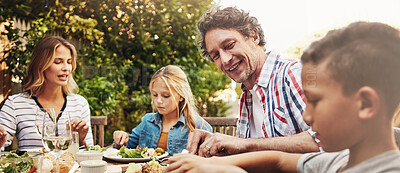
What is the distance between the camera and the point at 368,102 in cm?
51

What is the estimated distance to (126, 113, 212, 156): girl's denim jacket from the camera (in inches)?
106

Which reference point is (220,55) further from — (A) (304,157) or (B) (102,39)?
(B) (102,39)

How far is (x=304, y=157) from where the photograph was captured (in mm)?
882

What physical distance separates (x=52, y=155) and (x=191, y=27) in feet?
11.8

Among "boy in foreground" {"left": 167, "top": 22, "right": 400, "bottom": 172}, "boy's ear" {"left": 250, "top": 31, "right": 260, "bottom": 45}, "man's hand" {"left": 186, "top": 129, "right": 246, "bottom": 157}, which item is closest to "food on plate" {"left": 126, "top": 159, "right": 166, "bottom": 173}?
"man's hand" {"left": 186, "top": 129, "right": 246, "bottom": 157}

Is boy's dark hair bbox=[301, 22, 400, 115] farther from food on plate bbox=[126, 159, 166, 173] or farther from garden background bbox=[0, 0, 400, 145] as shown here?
garden background bbox=[0, 0, 400, 145]

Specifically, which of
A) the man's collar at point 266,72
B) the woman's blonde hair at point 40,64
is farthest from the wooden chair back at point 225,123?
the woman's blonde hair at point 40,64

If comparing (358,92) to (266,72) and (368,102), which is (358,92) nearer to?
(368,102)

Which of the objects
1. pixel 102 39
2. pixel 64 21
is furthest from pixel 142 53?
pixel 64 21

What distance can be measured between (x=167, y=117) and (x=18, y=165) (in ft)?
5.87

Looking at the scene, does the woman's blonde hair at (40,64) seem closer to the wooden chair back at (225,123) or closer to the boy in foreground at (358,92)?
the wooden chair back at (225,123)

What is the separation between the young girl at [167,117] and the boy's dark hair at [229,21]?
0.95 m

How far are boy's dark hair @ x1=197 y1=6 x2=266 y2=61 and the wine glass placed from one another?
914mm

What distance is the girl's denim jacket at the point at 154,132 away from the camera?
269 centimetres
